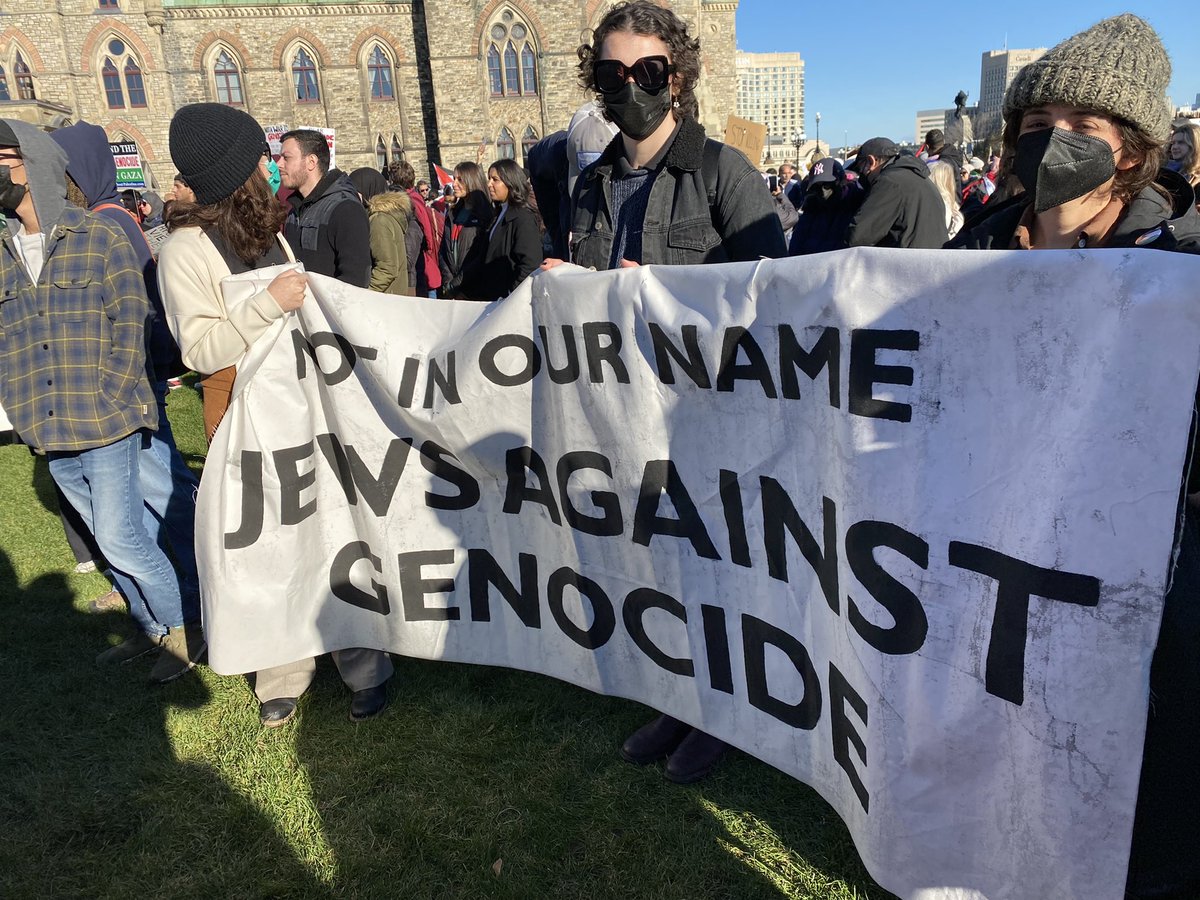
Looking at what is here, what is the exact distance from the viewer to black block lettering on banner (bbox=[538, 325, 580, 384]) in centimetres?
223

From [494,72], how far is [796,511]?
38.3 meters

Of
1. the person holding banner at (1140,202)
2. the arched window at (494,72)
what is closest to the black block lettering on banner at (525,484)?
the person holding banner at (1140,202)

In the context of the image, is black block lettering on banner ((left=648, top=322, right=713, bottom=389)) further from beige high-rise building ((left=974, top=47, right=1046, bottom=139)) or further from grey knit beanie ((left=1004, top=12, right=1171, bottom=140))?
beige high-rise building ((left=974, top=47, right=1046, bottom=139))

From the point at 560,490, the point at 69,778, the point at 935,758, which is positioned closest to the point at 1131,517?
the point at 935,758

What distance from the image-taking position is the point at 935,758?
161cm

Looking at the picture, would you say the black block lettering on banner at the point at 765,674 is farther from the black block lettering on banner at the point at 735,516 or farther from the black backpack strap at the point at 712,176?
the black backpack strap at the point at 712,176

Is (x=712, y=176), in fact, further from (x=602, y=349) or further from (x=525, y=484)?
(x=525, y=484)

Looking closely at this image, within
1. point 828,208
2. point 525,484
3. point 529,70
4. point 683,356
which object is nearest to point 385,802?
point 525,484

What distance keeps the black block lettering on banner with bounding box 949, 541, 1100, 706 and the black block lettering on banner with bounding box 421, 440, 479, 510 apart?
149 cm

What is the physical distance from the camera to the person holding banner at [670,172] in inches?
94.0

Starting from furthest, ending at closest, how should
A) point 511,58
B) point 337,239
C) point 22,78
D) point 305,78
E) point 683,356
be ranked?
point 305,78
point 511,58
point 22,78
point 337,239
point 683,356

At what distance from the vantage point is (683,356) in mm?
2020

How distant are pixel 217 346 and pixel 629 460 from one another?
139 centimetres

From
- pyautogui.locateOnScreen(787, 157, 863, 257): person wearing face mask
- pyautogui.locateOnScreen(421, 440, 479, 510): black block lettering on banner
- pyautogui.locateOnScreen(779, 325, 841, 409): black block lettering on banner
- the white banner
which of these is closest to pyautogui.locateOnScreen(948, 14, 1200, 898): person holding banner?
the white banner
